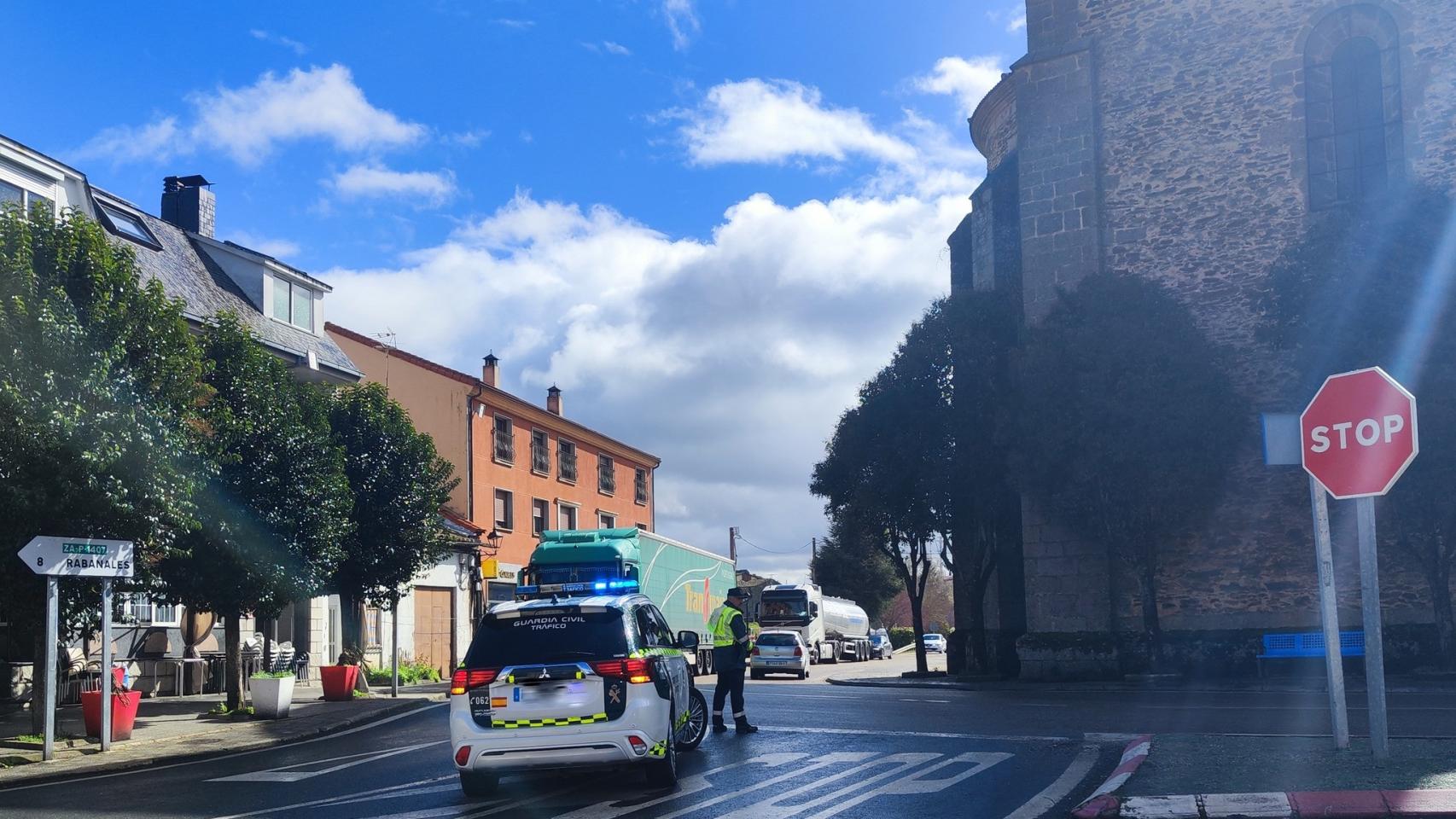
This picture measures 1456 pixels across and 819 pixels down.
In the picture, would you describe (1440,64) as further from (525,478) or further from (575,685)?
(525,478)

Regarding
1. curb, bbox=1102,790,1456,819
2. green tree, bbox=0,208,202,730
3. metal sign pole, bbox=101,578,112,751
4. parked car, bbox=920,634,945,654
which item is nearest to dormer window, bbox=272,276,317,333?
green tree, bbox=0,208,202,730

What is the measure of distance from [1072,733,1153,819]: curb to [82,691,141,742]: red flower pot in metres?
11.9

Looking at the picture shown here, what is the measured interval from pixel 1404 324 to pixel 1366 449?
16.4 metres

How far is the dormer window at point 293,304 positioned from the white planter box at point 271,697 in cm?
1309

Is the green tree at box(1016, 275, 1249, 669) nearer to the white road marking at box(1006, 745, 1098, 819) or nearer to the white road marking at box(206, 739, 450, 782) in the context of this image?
the white road marking at box(1006, 745, 1098, 819)

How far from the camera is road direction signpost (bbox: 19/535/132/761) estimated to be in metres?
14.3

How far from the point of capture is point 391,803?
33.1ft

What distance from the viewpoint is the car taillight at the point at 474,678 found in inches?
395

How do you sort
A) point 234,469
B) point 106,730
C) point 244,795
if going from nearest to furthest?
point 244,795 → point 106,730 → point 234,469

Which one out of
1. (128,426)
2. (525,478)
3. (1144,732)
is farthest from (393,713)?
(525,478)

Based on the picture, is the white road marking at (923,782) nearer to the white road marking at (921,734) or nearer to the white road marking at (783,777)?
the white road marking at (783,777)

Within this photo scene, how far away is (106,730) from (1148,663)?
1901 cm

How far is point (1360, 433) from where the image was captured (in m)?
9.16

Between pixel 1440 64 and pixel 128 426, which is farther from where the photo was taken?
pixel 1440 64
